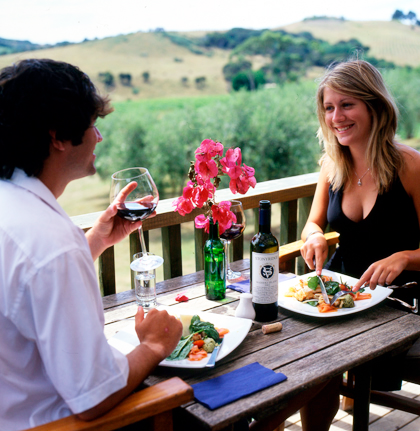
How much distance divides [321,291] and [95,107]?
0.87m

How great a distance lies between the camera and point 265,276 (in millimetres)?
1254

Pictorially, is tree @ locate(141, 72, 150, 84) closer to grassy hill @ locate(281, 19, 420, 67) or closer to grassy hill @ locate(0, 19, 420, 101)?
grassy hill @ locate(0, 19, 420, 101)

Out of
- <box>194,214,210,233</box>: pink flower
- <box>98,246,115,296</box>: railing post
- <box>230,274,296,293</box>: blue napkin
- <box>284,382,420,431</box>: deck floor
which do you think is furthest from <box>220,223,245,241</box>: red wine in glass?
<box>284,382,420,431</box>: deck floor

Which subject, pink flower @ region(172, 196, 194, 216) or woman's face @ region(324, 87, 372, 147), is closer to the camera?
pink flower @ region(172, 196, 194, 216)

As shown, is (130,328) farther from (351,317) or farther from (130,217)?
(351,317)

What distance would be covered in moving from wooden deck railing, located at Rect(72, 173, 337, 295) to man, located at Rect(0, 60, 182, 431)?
880 millimetres

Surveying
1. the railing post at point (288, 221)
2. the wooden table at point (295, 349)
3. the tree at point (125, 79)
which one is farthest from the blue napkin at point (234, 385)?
the tree at point (125, 79)

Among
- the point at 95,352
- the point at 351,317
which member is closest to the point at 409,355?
the point at 351,317

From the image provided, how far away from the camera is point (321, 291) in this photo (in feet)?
4.71

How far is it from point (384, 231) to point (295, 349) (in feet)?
2.95

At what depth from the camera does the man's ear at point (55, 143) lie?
0.93m

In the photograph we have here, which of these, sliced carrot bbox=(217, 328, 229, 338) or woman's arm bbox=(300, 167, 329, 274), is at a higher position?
woman's arm bbox=(300, 167, 329, 274)

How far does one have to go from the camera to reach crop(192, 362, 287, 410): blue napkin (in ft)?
3.16

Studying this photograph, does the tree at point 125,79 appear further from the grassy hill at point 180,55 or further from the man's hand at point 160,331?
the man's hand at point 160,331
